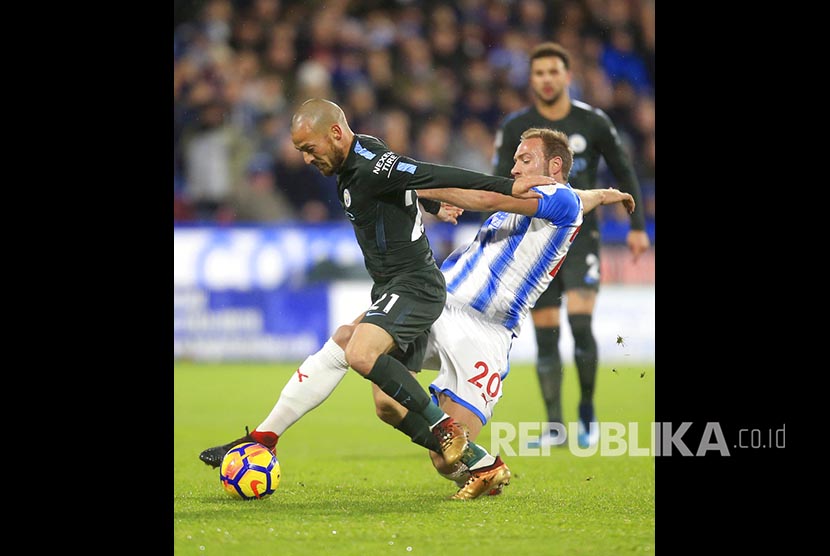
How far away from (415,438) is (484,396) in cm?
64

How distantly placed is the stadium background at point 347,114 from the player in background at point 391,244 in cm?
670

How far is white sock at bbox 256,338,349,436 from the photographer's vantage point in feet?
17.0

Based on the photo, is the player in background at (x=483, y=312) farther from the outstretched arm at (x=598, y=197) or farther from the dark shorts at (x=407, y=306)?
the dark shorts at (x=407, y=306)

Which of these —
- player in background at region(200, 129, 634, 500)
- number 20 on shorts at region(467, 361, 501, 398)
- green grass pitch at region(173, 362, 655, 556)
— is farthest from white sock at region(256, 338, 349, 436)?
number 20 on shorts at region(467, 361, 501, 398)

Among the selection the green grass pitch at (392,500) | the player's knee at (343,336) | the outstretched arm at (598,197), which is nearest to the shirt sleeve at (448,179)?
the outstretched arm at (598,197)

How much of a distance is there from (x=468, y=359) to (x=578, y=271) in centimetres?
187

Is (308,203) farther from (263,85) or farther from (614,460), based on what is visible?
(614,460)

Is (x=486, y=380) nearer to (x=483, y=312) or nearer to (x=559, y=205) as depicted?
(x=483, y=312)

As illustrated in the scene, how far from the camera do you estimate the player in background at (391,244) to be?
4.79 m

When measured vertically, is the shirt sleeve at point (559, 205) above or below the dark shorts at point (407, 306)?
above

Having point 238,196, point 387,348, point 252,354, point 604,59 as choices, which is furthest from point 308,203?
point 387,348

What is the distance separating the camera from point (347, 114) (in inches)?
558

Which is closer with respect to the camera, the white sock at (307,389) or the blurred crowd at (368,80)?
the white sock at (307,389)

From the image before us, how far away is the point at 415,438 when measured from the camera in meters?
4.88
